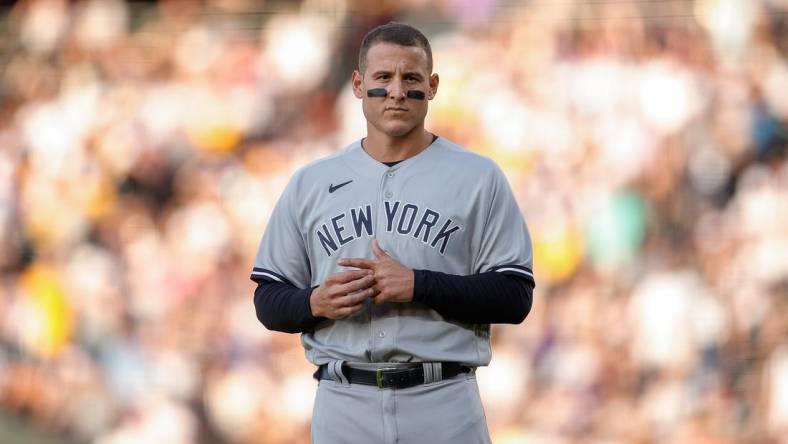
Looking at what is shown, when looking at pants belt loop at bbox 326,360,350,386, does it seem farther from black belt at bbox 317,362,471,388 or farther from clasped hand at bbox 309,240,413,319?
clasped hand at bbox 309,240,413,319

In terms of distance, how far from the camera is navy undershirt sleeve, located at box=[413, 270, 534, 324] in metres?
2.39

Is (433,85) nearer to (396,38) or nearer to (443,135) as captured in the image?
(396,38)

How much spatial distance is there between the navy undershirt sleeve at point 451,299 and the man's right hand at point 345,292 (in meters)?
0.08

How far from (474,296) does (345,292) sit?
0.90ft

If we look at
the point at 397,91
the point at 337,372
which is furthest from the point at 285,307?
the point at 397,91

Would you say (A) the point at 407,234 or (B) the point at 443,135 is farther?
(B) the point at 443,135

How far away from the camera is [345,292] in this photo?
7.79ft

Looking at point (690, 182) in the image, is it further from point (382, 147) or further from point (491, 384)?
point (382, 147)

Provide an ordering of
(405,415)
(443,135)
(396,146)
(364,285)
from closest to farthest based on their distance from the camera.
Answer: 1. (364,285)
2. (405,415)
3. (396,146)
4. (443,135)

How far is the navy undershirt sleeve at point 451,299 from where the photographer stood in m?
2.40

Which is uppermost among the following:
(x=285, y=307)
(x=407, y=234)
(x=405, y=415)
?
(x=407, y=234)

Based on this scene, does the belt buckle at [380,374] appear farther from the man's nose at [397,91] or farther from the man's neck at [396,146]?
the man's nose at [397,91]

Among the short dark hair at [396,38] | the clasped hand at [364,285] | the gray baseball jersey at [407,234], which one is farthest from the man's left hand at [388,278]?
the short dark hair at [396,38]

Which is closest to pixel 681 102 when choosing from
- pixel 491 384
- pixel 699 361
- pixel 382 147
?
pixel 699 361
